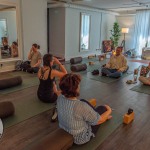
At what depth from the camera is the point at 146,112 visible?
9.23ft

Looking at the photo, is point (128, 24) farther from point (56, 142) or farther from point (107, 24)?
point (56, 142)

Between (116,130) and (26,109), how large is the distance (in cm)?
146

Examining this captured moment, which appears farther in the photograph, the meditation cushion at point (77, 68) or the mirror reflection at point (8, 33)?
the meditation cushion at point (77, 68)

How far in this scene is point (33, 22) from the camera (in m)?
5.60

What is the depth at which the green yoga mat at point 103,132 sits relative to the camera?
1.92 m

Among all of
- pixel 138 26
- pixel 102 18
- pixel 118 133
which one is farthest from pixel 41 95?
pixel 138 26

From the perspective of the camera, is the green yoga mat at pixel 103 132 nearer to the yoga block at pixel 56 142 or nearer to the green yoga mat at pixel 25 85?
the yoga block at pixel 56 142

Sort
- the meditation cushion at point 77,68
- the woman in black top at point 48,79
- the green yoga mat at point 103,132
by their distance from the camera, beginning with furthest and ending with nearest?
the meditation cushion at point 77,68 → the woman in black top at point 48,79 → the green yoga mat at point 103,132

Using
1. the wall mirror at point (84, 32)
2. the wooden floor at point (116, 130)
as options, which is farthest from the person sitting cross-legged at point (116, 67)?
the wall mirror at point (84, 32)

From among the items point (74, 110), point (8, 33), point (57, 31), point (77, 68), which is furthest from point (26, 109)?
point (57, 31)

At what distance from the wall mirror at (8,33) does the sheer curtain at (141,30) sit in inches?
242

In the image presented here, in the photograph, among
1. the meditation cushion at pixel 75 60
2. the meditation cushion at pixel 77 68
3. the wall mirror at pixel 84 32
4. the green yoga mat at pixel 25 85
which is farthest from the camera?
the wall mirror at pixel 84 32

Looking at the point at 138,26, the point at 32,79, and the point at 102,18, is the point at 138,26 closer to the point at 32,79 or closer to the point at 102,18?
the point at 102,18

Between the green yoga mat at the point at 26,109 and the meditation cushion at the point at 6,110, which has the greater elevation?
the meditation cushion at the point at 6,110
